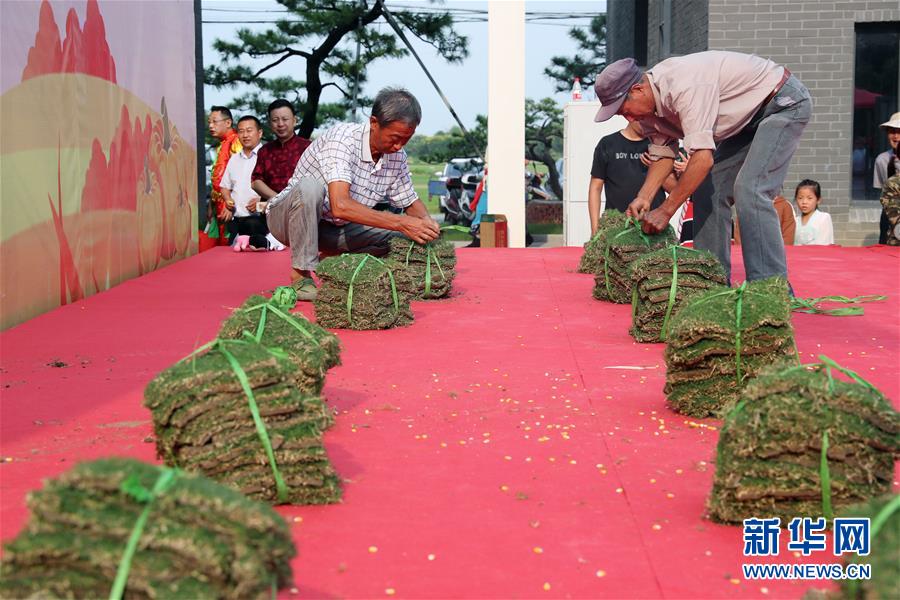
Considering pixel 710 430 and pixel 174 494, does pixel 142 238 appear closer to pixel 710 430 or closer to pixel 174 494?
pixel 710 430

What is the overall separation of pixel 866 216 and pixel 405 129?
7789 mm

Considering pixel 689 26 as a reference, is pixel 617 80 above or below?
below

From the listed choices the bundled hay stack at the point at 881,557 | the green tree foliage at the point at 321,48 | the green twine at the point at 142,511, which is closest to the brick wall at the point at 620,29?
the green tree foliage at the point at 321,48

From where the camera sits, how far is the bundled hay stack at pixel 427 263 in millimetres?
6438

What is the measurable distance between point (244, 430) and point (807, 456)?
56.1 inches

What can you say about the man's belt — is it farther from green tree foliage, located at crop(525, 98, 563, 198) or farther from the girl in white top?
green tree foliage, located at crop(525, 98, 563, 198)

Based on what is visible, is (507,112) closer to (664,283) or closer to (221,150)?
(221,150)

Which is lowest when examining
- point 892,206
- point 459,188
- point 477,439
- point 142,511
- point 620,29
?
point 477,439

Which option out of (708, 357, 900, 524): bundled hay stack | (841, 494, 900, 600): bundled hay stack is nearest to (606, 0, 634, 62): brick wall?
(708, 357, 900, 524): bundled hay stack

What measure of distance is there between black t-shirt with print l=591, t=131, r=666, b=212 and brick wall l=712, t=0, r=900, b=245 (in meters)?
4.31

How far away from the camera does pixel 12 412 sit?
3.84 m

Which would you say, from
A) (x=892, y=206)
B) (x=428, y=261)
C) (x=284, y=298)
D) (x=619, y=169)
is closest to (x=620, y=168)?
(x=619, y=169)

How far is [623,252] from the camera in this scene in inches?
245

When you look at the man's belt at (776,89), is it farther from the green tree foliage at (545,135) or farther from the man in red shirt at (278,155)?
the green tree foliage at (545,135)
